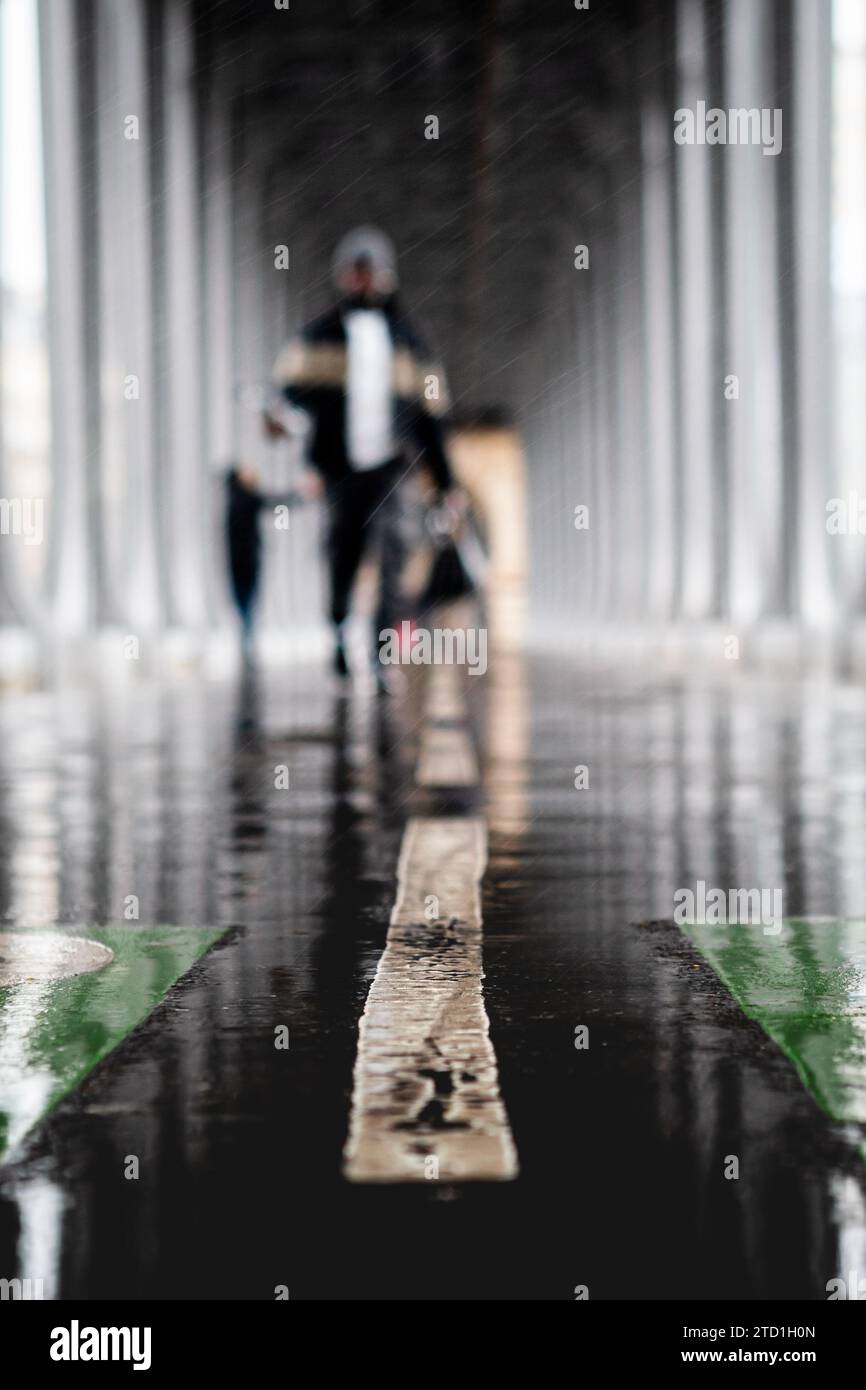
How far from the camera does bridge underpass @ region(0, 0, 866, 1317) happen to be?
2049 millimetres

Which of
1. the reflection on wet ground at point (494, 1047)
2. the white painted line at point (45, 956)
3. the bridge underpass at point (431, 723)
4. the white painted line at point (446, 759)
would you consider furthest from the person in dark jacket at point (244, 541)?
the white painted line at point (45, 956)

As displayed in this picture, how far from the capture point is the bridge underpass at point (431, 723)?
205cm

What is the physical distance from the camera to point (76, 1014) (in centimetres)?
294

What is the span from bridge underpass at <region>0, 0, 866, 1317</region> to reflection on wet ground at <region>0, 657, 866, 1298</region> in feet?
0.03

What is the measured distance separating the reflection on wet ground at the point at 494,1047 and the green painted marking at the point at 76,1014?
0.10ft

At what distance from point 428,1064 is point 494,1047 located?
0.13 meters

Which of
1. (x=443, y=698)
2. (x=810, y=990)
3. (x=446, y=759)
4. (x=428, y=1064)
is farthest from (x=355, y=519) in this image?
(x=428, y=1064)

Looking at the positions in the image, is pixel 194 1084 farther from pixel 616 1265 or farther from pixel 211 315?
pixel 211 315

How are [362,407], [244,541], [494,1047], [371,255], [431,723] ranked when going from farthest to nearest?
[244,541]
[362,407]
[371,255]
[431,723]
[494,1047]

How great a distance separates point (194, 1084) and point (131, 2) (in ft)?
68.2

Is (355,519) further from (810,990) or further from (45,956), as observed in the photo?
(810,990)

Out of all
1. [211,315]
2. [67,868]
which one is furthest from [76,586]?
[67,868]

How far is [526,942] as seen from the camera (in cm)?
356

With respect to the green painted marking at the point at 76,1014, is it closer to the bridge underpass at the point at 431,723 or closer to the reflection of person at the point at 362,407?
the bridge underpass at the point at 431,723
